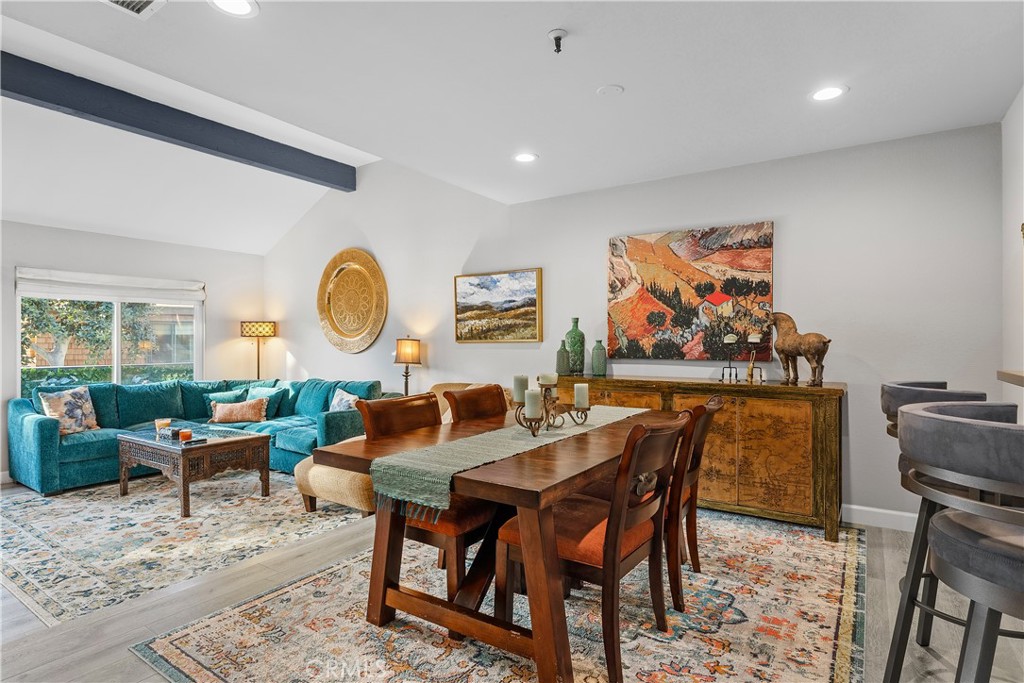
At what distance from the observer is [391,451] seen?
6.95 feet

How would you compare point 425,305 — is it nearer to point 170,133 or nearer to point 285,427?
point 285,427

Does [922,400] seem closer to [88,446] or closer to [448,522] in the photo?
[448,522]

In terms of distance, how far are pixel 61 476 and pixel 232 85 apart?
3.67m

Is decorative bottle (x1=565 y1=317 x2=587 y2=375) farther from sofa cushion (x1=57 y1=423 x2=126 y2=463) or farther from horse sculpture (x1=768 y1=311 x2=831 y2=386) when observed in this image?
sofa cushion (x1=57 y1=423 x2=126 y2=463)

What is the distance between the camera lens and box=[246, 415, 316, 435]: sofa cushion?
5.09 meters

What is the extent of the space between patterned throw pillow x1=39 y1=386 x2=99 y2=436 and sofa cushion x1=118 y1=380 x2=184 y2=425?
374 mm

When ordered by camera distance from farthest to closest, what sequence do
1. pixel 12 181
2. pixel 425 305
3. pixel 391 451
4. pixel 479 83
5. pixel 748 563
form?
pixel 425 305, pixel 12 181, pixel 748 563, pixel 479 83, pixel 391 451

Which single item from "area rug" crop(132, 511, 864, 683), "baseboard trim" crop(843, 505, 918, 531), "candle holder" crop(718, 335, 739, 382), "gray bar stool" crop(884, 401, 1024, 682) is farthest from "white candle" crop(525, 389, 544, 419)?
"baseboard trim" crop(843, 505, 918, 531)

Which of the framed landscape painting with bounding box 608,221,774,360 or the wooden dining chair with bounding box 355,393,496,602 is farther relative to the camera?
the framed landscape painting with bounding box 608,221,774,360

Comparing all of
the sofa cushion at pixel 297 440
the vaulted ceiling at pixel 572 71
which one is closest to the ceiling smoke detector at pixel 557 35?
the vaulted ceiling at pixel 572 71

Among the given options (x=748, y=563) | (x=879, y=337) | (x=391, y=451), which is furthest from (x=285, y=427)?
(x=879, y=337)

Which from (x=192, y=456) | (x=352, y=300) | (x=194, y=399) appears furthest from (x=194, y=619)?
(x=352, y=300)

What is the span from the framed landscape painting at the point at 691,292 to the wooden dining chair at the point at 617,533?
1.95m

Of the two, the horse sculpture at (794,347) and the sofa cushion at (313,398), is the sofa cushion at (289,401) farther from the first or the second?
the horse sculpture at (794,347)
